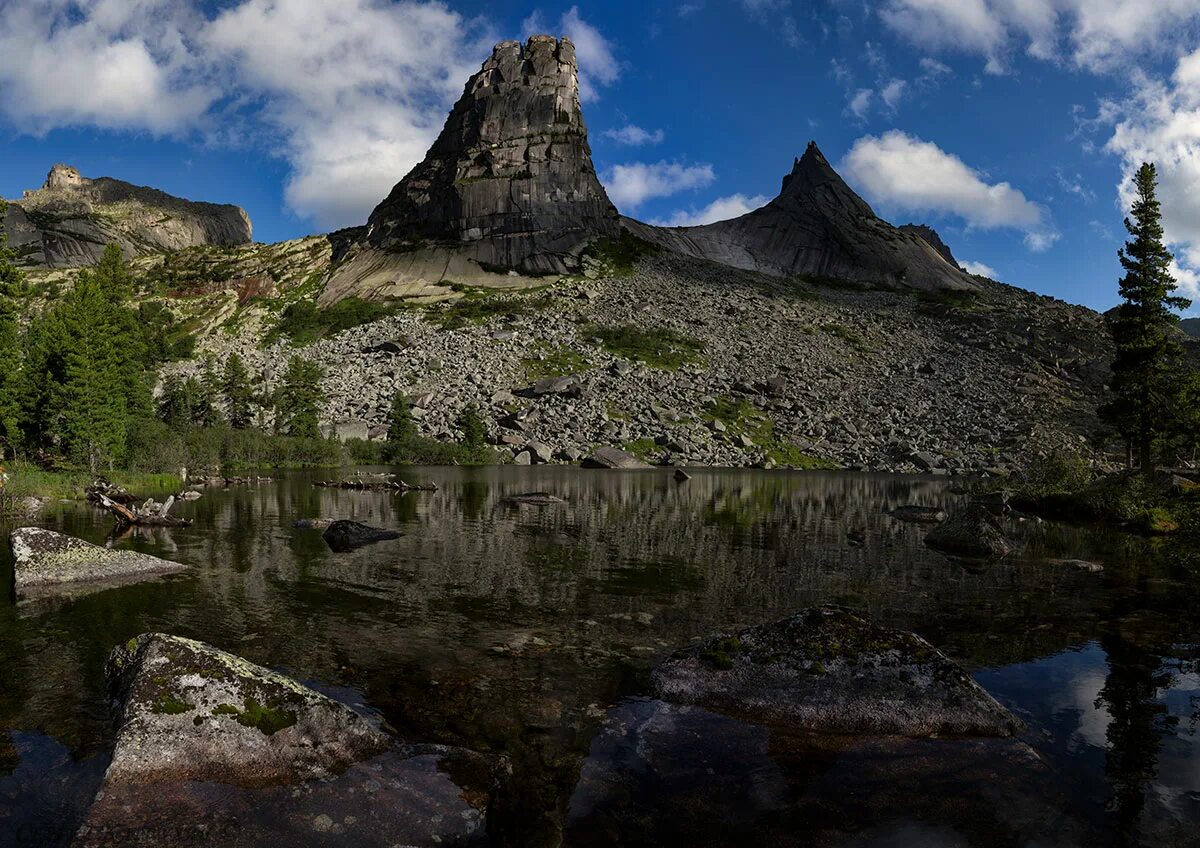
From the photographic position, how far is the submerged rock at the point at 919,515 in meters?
41.5

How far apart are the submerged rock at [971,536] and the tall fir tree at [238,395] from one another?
102672 mm

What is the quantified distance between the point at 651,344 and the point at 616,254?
62.8 metres

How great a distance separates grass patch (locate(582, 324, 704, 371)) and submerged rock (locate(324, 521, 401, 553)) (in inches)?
3946

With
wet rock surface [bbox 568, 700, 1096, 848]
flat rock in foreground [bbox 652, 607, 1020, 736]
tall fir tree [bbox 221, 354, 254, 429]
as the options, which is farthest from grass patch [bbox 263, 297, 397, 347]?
wet rock surface [bbox 568, 700, 1096, 848]

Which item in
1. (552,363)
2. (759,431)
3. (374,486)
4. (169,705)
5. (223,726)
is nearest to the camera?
(223,726)

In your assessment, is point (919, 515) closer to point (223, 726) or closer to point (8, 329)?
point (223, 726)

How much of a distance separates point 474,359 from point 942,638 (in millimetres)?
117741

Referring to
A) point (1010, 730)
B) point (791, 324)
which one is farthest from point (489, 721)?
point (791, 324)

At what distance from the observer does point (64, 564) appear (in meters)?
19.7

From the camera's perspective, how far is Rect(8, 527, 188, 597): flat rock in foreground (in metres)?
19.0

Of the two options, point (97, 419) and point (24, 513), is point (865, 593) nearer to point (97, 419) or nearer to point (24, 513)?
point (24, 513)

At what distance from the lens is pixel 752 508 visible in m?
46.5

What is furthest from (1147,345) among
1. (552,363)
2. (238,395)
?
(238,395)

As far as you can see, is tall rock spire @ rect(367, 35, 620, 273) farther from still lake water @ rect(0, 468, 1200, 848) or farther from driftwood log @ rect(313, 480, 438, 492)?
still lake water @ rect(0, 468, 1200, 848)
